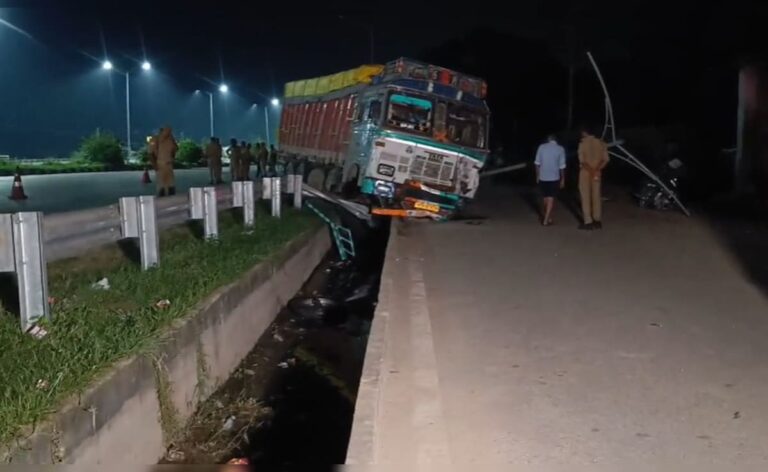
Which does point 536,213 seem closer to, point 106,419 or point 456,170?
point 456,170

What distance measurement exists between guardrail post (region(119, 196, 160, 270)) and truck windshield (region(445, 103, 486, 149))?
9074 millimetres

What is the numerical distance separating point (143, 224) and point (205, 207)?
2388mm

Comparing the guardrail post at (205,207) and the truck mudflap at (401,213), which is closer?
the guardrail post at (205,207)

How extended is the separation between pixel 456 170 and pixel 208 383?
10012 mm

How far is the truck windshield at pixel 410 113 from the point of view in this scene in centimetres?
1593

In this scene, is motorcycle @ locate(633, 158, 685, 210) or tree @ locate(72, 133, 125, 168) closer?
motorcycle @ locate(633, 158, 685, 210)

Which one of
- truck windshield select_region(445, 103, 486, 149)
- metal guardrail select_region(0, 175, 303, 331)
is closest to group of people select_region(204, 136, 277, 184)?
truck windshield select_region(445, 103, 486, 149)

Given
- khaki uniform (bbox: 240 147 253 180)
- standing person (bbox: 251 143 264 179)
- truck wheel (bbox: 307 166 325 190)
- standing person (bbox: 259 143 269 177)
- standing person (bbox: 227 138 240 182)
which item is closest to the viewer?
truck wheel (bbox: 307 166 325 190)

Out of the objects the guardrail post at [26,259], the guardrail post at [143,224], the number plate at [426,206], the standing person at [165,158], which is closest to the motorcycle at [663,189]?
the number plate at [426,206]

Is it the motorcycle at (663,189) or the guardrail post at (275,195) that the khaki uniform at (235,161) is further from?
the motorcycle at (663,189)

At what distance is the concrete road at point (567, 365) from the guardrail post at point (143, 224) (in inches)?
89.0

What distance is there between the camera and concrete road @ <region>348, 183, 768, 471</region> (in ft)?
15.0

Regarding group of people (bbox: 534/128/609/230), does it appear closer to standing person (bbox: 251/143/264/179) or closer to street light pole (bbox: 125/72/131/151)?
standing person (bbox: 251/143/264/179)

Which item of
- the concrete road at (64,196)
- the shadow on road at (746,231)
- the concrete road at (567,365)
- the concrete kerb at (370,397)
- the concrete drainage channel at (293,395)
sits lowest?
the concrete drainage channel at (293,395)
